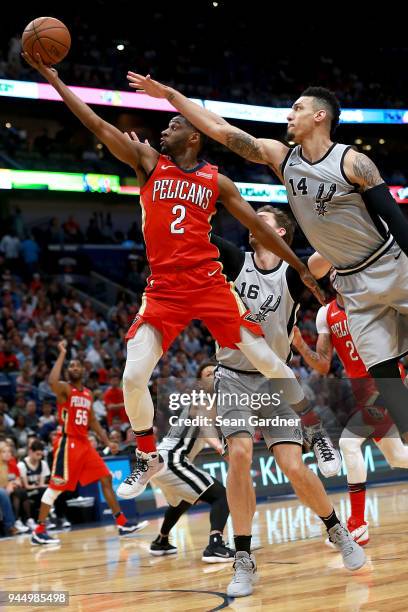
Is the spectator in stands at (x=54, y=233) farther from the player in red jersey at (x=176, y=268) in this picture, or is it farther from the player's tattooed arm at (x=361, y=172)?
the player's tattooed arm at (x=361, y=172)

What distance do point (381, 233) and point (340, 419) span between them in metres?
3.93

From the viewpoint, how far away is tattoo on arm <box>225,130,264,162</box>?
5445mm

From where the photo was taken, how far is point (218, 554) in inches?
296

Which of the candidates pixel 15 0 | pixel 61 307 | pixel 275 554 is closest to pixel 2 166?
pixel 61 307

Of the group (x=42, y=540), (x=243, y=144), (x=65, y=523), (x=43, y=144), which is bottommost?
(x=65, y=523)

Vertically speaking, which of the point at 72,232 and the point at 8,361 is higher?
the point at 72,232

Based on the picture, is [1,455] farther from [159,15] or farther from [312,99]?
[159,15]

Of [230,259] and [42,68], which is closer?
[42,68]

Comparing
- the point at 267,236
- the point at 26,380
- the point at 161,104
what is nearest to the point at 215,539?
the point at 267,236

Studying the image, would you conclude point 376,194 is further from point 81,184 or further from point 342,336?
point 81,184

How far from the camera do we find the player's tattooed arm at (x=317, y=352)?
676 centimetres

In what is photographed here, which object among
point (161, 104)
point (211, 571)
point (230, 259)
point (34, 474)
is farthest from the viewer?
point (161, 104)

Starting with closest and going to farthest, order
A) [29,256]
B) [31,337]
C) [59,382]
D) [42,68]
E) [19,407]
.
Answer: [42,68], [59,382], [19,407], [31,337], [29,256]

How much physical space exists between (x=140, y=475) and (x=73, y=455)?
5.01 metres
